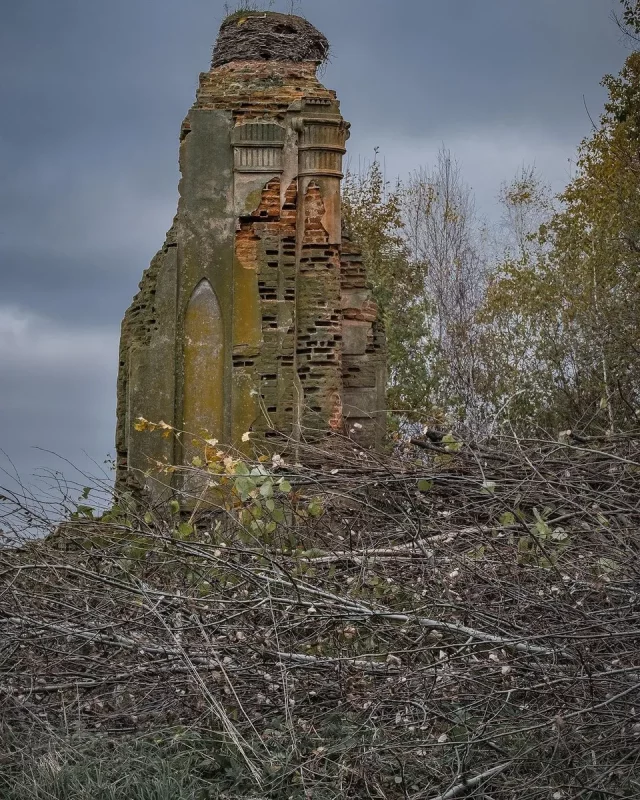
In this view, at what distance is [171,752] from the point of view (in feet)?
16.5

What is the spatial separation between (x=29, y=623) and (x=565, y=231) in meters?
17.6

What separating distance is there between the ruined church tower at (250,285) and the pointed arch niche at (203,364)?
10mm

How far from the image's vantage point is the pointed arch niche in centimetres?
1133

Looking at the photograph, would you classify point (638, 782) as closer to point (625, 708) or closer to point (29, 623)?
point (625, 708)

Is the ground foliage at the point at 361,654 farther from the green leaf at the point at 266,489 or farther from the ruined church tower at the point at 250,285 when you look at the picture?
the ruined church tower at the point at 250,285

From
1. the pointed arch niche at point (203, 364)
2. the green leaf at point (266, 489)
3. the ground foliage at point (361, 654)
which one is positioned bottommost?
the ground foliage at point (361, 654)

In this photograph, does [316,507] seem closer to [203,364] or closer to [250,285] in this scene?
[203,364]

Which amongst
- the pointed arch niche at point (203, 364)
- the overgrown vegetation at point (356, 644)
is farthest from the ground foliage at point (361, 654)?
the pointed arch niche at point (203, 364)

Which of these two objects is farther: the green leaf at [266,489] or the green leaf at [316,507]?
the green leaf at [316,507]

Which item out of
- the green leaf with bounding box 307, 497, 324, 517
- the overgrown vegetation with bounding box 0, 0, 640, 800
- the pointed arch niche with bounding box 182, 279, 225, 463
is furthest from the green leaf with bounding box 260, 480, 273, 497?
the pointed arch niche with bounding box 182, 279, 225, 463

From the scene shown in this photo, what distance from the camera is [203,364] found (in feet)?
37.4

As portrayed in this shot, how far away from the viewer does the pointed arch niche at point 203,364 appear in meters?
11.3

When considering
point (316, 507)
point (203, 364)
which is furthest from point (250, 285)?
point (316, 507)

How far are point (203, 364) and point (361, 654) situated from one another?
6.49 metres
